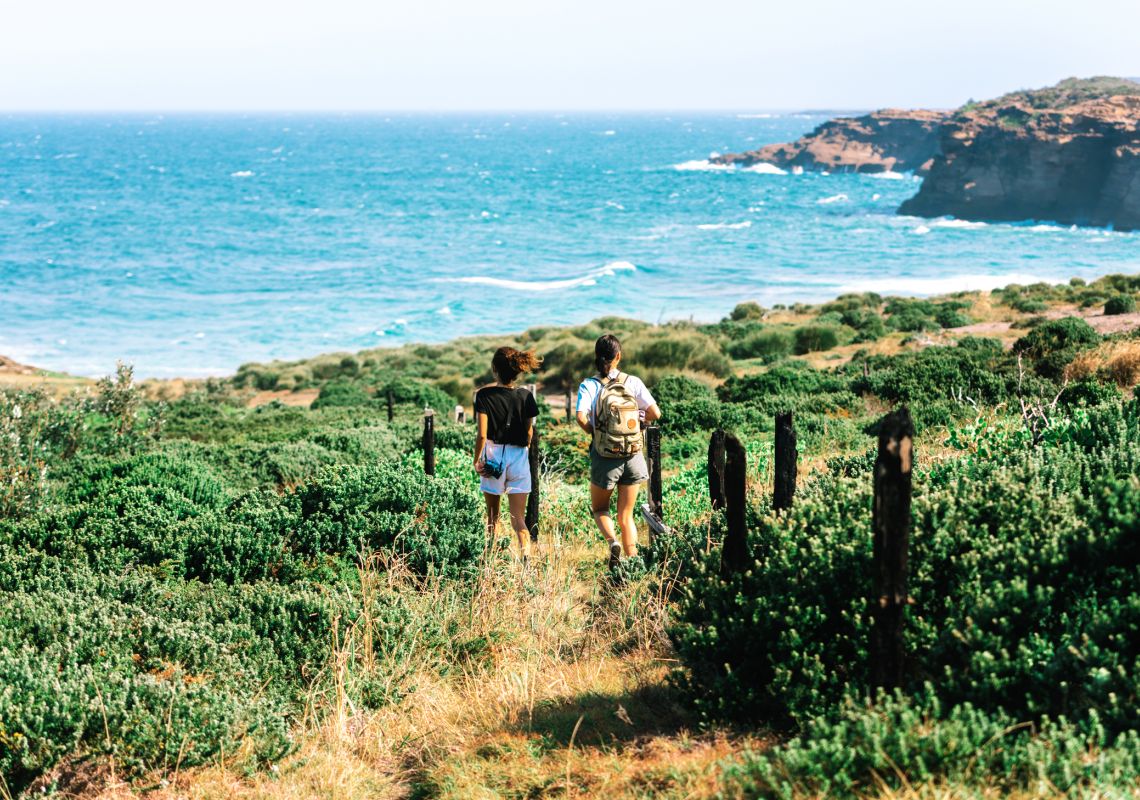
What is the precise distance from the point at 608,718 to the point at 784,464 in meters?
2.00

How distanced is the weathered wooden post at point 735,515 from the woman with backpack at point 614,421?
1923 mm

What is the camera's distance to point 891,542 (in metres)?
3.88

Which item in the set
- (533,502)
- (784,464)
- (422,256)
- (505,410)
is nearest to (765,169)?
(422,256)

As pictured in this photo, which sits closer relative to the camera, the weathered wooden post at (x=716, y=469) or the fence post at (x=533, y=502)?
the weathered wooden post at (x=716, y=469)

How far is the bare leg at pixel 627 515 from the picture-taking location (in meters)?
7.44

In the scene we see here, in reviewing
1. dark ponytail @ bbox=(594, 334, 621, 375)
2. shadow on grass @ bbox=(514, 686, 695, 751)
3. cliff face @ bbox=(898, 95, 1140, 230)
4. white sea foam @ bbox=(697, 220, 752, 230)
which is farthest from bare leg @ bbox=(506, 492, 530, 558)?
cliff face @ bbox=(898, 95, 1140, 230)

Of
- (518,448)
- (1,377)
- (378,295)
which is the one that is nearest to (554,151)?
(378,295)

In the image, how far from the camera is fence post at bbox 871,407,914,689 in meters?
3.82

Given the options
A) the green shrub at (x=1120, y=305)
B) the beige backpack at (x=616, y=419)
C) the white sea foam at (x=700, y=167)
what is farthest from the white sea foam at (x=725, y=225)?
the beige backpack at (x=616, y=419)

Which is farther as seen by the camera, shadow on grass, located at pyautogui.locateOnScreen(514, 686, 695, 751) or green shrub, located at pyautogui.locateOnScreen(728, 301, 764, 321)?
green shrub, located at pyautogui.locateOnScreen(728, 301, 764, 321)

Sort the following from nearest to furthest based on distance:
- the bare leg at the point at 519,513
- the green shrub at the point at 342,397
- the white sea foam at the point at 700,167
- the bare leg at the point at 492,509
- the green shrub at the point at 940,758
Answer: the green shrub at the point at 940,758
the bare leg at the point at 519,513
the bare leg at the point at 492,509
the green shrub at the point at 342,397
the white sea foam at the point at 700,167

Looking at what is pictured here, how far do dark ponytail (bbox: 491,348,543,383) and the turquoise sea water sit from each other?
3794 centimetres

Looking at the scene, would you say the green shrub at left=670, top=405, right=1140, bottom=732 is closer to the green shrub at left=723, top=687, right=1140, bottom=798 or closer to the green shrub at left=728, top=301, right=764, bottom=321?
the green shrub at left=723, top=687, right=1140, bottom=798

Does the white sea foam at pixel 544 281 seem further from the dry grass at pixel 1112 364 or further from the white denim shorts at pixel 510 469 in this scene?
the white denim shorts at pixel 510 469
